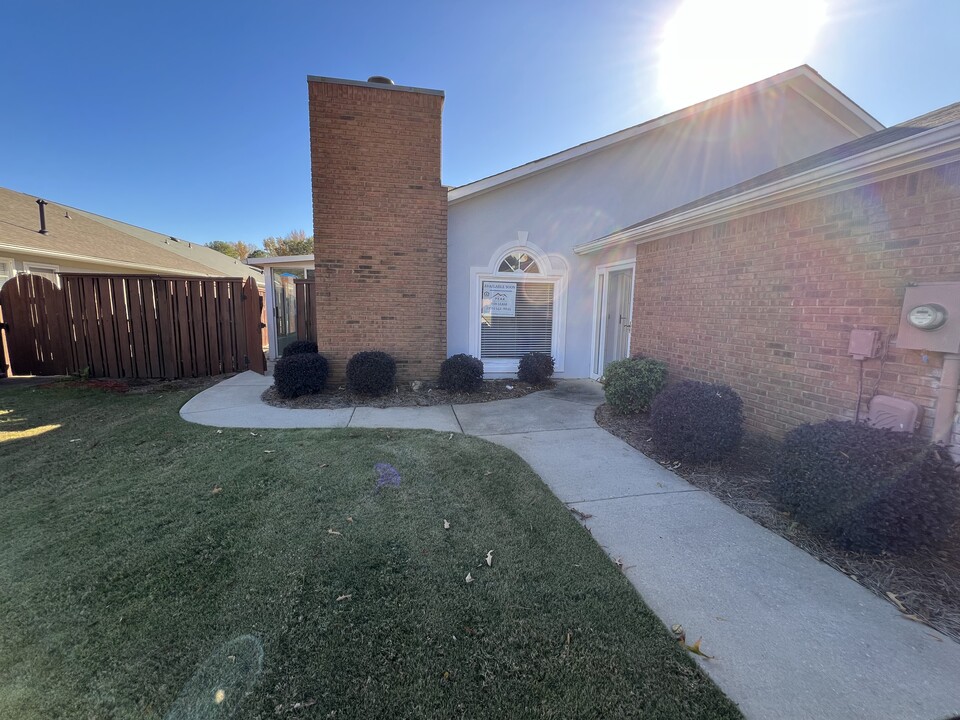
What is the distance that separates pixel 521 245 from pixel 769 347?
17.0 ft

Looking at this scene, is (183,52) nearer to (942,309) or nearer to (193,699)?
(193,699)

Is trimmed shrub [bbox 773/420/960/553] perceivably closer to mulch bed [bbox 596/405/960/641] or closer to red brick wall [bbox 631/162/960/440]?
mulch bed [bbox 596/405/960/641]

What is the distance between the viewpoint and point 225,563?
2.67 m

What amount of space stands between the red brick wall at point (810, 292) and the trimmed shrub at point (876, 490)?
0.79 m

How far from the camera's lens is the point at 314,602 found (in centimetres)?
230

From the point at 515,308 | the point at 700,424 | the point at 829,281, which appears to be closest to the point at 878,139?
the point at 829,281

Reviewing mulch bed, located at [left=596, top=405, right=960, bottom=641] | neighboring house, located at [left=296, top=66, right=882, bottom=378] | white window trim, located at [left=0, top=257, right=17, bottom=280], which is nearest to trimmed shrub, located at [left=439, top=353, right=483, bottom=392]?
neighboring house, located at [left=296, top=66, right=882, bottom=378]

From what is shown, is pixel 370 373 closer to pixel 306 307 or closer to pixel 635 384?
pixel 635 384

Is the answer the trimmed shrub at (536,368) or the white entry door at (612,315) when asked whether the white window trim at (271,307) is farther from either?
the white entry door at (612,315)

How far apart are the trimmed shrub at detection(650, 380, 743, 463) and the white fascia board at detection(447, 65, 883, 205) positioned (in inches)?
222

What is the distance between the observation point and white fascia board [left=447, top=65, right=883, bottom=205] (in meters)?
8.02

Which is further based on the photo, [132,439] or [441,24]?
[441,24]

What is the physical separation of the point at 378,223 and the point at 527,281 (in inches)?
133

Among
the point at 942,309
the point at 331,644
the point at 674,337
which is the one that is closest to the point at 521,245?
the point at 674,337
